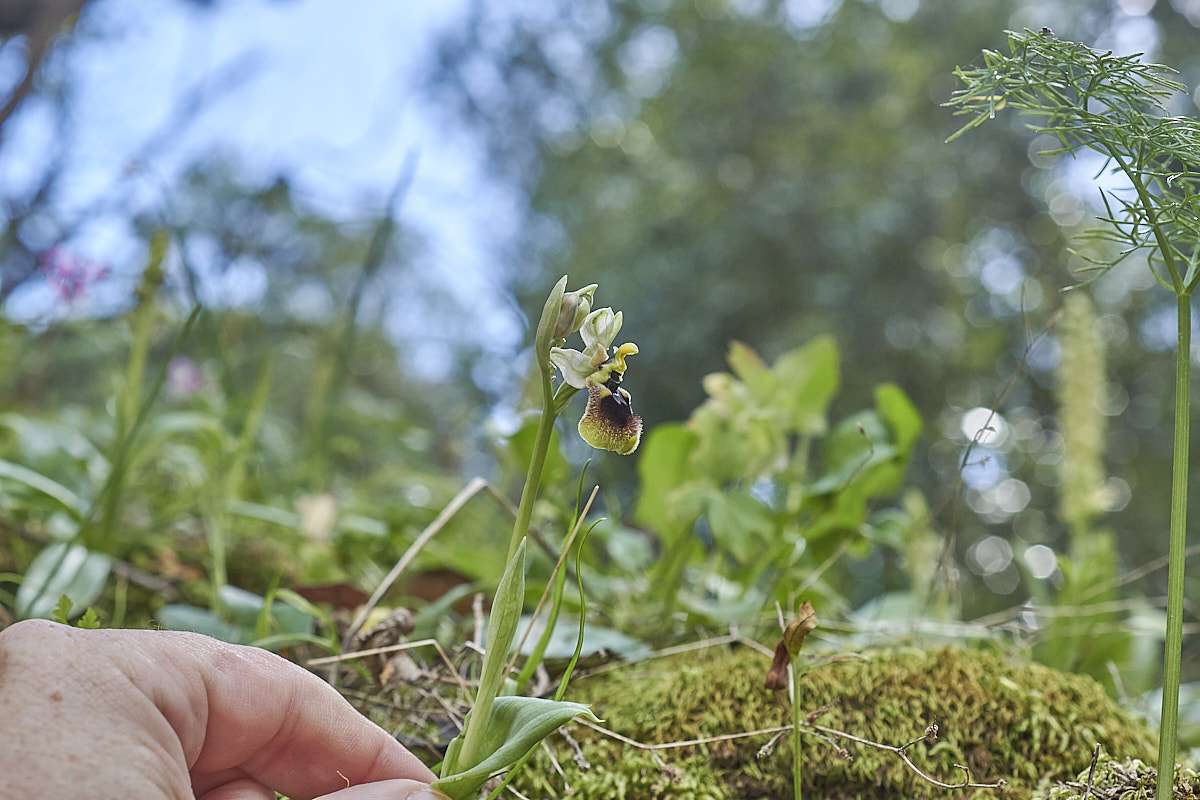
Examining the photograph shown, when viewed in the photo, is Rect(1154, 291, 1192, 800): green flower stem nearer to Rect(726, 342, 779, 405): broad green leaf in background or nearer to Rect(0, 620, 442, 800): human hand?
Rect(0, 620, 442, 800): human hand

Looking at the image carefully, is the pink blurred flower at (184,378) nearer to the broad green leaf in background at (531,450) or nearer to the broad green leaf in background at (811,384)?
the broad green leaf in background at (531,450)

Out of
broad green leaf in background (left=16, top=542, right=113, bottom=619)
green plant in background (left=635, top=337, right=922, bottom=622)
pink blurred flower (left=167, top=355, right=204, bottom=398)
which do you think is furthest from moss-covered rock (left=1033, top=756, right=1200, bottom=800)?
pink blurred flower (left=167, top=355, right=204, bottom=398)

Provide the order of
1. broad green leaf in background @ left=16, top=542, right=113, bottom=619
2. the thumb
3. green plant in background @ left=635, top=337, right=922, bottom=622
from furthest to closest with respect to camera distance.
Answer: green plant in background @ left=635, top=337, right=922, bottom=622
broad green leaf in background @ left=16, top=542, right=113, bottom=619
the thumb

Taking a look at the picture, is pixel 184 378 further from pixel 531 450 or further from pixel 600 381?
pixel 600 381

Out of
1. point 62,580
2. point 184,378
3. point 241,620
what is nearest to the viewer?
point 241,620

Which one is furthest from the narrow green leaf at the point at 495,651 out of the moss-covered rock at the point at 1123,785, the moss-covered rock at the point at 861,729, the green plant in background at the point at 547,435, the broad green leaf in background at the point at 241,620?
the moss-covered rock at the point at 1123,785

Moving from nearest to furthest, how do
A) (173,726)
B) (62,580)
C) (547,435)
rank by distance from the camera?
1. (173,726)
2. (547,435)
3. (62,580)

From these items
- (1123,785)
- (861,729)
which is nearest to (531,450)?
(861,729)

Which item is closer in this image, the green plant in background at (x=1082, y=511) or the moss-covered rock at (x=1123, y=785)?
the moss-covered rock at (x=1123, y=785)
